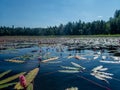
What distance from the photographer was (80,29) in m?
82.6

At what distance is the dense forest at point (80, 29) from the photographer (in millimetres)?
64625

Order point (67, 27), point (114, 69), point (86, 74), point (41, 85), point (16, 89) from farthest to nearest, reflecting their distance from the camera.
A: point (67, 27)
point (114, 69)
point (86, 74)
point (41, 85)
point (16, 89)

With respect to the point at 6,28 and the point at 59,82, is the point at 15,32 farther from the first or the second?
the point at 59,82

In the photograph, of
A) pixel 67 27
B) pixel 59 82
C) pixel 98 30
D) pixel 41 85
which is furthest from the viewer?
pixel 67 27

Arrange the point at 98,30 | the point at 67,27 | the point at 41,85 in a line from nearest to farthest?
the point at 41,85, the point at 98,30, the point at 67,27

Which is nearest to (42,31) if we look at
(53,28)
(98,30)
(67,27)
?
(53,28)

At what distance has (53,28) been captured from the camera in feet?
299

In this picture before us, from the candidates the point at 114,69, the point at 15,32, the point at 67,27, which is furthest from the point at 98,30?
the point at 114,69

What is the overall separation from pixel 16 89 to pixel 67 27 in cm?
9112

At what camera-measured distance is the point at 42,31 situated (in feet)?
286

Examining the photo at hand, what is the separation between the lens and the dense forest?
212 ft

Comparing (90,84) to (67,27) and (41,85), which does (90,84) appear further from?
(67,27)

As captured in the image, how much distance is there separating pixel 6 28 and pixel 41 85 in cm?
7553

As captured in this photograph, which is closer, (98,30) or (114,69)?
(114,69)
